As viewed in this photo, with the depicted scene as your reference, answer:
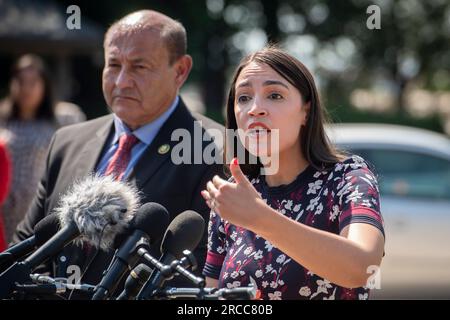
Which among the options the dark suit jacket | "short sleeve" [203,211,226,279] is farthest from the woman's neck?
the dark suit jacket

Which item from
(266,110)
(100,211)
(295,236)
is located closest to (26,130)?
(266,110)

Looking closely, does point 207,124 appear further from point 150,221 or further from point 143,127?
point 150,221

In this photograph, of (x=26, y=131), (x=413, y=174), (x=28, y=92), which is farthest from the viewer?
(x=413, y=174)

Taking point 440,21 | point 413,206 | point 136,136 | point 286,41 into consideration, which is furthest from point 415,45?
point 136,136

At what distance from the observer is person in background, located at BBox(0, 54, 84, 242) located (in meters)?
6.05

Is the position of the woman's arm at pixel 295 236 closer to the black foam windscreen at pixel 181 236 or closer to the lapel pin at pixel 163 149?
the black foam windscreen at pixel 181 236

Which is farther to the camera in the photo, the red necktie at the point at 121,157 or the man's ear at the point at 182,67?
the man's ear at the point at 182,67

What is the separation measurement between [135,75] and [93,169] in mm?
462

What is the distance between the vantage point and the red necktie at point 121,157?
362 cm

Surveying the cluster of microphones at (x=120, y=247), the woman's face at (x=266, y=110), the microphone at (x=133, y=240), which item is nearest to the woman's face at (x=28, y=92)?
the woman's face at (x=266, y=110)

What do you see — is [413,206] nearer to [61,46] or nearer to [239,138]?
[239,138]

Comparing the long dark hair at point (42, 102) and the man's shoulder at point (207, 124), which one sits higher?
the long dark hair at point (42, 102)

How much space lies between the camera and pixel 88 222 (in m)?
2.26

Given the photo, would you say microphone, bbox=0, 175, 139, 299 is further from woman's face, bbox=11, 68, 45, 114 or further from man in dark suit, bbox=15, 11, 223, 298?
woman's face, bbox=11, 68, 45, 114
